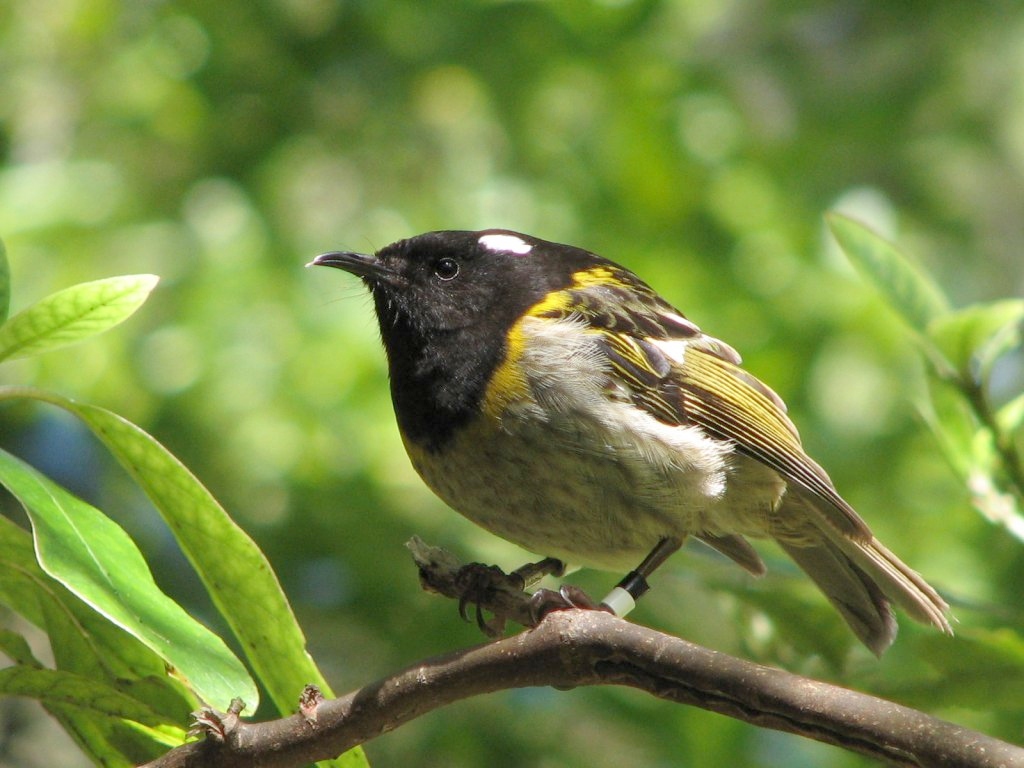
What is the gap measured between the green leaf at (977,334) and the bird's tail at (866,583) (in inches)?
Result: 28.8

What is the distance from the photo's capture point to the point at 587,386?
348 centimetres

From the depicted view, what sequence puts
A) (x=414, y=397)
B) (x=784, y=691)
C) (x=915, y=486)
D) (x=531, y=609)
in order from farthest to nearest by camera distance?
(x=915, y=486)
(x=414, y=397)
(x=531, y=609)
(x=784, y=691)

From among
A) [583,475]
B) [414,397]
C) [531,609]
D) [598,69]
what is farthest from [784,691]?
[598,69]

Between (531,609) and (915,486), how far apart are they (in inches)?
118

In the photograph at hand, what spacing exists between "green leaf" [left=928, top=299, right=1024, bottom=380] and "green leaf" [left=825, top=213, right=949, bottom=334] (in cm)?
12

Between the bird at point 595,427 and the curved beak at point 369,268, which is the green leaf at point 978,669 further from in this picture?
the curved beak at point 369,268

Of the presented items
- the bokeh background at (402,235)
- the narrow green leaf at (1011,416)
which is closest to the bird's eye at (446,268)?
the bokeh background at (402,235)

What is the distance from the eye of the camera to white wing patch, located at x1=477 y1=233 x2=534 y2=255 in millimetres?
4008

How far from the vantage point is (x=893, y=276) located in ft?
10.7

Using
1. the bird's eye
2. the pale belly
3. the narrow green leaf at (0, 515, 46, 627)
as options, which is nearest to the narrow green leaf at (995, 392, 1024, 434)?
the pale belly

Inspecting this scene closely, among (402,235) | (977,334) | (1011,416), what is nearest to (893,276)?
(977,334)

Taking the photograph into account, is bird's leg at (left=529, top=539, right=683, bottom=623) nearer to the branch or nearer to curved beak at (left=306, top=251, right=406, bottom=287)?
the branch

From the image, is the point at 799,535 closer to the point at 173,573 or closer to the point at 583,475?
the point at 583,475

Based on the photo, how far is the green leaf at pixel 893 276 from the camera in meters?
3.25
